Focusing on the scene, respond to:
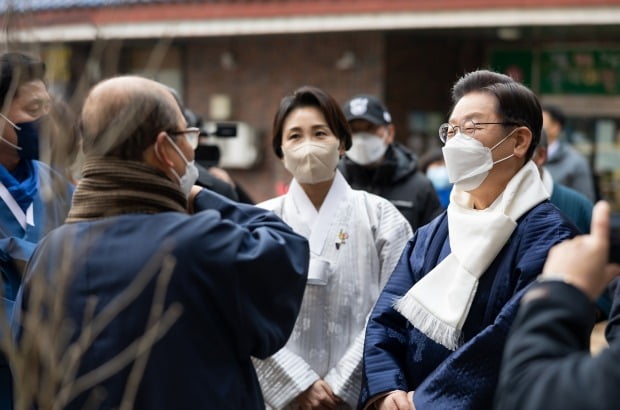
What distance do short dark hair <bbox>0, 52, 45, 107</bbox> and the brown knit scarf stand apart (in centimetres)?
33

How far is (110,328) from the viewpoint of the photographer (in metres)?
2.74

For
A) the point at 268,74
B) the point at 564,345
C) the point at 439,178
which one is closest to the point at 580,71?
the point at 268,74

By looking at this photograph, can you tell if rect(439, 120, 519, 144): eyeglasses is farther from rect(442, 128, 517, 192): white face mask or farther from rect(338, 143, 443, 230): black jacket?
rect(338, 143, 443, 230): black jacket

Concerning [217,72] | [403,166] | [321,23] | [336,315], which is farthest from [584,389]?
[217,72]

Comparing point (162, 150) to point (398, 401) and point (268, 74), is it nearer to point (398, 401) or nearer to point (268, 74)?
point (398, 401)

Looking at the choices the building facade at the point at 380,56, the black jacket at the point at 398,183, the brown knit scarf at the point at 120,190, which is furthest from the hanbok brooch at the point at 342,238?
the building facade at the point at 380,56

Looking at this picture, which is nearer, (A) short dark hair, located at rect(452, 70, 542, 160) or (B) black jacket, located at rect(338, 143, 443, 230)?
(A) short dark hair, located at rect(452, 70, 542, 160)

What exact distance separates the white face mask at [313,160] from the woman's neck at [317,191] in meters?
0.05

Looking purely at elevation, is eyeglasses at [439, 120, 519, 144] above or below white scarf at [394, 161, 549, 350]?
above

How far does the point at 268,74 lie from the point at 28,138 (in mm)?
8306

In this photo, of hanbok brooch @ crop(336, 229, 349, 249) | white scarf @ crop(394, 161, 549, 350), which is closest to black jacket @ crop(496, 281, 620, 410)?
white scarf @ crop(394, 161, 549, 350)

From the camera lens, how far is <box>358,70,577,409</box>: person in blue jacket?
311cm

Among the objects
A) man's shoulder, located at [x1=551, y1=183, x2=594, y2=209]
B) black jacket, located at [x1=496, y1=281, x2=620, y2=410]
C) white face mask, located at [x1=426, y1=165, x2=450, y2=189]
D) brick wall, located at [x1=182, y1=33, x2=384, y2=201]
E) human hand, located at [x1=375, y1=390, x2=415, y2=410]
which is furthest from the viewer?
brick wall, located at [x1=182, y1=33, x2=384, y2=201]

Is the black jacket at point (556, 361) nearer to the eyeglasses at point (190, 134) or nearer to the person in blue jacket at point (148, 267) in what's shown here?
the person in blue jacket at point (148, 267)
